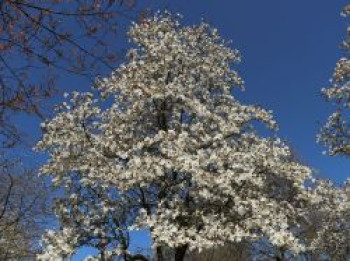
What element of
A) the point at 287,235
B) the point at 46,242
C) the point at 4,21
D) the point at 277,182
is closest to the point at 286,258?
the point at 277,182

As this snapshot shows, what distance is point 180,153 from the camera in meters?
24.3

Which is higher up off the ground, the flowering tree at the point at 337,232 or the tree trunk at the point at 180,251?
the flowering tree at the point at 337,232

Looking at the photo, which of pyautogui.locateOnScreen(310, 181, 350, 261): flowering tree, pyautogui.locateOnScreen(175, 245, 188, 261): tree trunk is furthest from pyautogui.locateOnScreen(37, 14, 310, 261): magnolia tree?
pyautogui.locateOnScreen(310, 181, 350, 261): flowering tree

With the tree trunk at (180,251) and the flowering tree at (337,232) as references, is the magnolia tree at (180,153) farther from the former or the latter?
the flowering tree at (337,232)

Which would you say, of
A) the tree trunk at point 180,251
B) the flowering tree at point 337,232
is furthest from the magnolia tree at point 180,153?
the flowering tree at point 337,232

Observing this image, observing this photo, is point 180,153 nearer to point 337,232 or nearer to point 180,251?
point 180,251

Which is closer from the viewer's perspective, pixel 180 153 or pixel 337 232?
pixel 180 153

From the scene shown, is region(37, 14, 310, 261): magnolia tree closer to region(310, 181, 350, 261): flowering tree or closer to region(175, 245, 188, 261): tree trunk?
region(175, 245, 188, 261): tree trunk

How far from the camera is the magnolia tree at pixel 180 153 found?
2411cm

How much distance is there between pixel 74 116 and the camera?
28031 mm

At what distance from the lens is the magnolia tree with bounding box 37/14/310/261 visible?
24.1 m

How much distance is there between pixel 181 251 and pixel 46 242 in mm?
5395

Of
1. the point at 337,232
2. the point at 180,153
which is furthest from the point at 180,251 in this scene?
the point at 337,232

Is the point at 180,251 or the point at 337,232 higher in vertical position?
the point at 337,232
